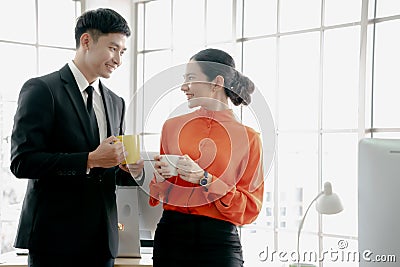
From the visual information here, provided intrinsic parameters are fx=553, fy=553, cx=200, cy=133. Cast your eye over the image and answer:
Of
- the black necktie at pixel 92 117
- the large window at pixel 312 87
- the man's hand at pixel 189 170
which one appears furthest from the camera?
the large window at pixel 312 87

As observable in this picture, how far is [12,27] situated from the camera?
148 inches

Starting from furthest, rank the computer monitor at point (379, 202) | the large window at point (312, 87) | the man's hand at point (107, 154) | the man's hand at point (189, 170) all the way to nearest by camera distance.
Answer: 1. the large window at point (312, 87)
2. the man's hand at point (107, 154)
3. the man's hand at point (189, 170)
4. the computer monitor at point (379, 202)

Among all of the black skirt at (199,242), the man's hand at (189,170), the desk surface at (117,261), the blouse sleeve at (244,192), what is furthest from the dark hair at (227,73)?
the desk surface at (117,261)

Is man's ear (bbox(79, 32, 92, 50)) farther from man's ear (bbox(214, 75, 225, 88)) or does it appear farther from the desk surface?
the desk surface

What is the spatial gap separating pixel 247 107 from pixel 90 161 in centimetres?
51

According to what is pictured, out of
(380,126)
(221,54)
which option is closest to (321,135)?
(380,126)

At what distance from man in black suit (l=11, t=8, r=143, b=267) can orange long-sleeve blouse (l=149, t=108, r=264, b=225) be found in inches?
5.9

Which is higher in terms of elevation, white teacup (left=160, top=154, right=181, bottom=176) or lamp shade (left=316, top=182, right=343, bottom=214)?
white teacup (left=160, top=154, right=181, bottom=176)

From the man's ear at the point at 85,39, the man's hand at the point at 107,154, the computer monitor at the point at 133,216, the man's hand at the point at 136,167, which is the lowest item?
the computer monitor at the point at 133,216

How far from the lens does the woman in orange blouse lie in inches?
63.5

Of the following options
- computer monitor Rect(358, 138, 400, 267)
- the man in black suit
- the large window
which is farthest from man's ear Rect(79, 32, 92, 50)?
the large window

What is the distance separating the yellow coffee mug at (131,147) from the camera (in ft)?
5.56

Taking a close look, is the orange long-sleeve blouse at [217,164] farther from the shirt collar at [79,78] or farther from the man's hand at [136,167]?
the shirt collar at [79,78]

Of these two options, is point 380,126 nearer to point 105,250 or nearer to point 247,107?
point 247,107
